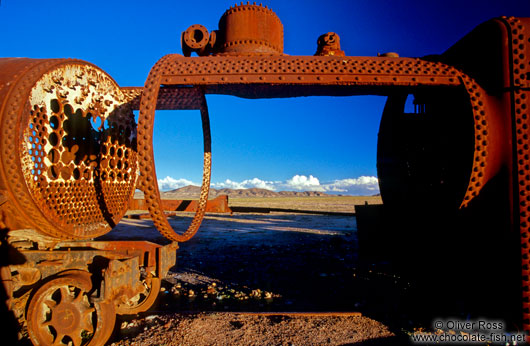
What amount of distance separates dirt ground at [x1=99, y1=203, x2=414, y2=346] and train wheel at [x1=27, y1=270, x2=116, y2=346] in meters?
0.30

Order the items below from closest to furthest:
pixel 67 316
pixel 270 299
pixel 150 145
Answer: pixel 150 145 → pixel 67 316 → pixel 270 299

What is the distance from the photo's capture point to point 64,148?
3.57 meters

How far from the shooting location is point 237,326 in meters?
3.27

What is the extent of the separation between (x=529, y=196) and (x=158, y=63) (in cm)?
391

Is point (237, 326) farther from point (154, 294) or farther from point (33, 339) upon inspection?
point (33, 339)

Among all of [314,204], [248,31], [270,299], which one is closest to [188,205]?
[270,299]

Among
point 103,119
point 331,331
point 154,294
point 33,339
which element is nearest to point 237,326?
point 331,331

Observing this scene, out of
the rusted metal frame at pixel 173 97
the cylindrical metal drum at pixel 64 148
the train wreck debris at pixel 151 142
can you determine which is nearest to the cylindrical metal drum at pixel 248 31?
the train wreck debris at pixel 151 142

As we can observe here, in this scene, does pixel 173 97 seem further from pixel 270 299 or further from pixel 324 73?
pixel 270 299

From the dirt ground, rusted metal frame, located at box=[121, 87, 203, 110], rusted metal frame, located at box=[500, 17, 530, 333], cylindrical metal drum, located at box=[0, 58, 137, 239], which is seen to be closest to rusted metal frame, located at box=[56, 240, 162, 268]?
cylindrical metal drum, located at box=[0, 58, 137, 239]

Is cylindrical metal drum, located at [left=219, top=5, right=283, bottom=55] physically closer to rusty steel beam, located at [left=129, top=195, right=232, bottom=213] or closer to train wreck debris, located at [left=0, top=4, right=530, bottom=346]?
train wreck debris, located at [left=0, top=4, right=530, bottom=346]

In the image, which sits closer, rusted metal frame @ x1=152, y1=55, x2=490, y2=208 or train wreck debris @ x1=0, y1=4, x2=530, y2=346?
train wreck debris @ x1=0, y1=4, x2=530, y2=346

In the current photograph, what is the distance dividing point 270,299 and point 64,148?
369cm

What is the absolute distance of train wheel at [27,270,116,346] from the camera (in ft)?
9.25
